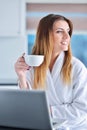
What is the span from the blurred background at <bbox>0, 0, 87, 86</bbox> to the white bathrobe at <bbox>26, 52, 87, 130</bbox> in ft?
6.41

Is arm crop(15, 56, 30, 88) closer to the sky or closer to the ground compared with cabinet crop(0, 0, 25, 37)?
closer to the ground

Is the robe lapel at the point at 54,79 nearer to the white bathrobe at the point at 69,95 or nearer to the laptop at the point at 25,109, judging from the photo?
the white bathrobe at the point at 69,95

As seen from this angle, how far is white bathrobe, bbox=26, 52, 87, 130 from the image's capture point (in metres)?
1.44

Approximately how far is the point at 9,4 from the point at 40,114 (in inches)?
108

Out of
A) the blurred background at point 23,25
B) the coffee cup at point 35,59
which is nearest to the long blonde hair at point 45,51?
the coffee cup at point 35,59

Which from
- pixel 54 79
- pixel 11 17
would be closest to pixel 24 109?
pixel 54 79

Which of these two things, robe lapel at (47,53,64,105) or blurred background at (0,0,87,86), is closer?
robe lapel at (47,53,64,105)

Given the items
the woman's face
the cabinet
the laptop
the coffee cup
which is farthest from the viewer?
the cabinet

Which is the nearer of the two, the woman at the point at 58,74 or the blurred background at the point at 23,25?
the woman at the point at 58,74

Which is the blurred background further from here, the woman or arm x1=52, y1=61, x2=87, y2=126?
Result: arm x1=52, y1=61, x2=87, y2=126

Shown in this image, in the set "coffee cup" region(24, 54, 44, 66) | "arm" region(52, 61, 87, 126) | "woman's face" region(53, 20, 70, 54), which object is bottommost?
"arm" region(52, 61, 87, 126)

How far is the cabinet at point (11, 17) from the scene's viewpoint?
11.6 ft

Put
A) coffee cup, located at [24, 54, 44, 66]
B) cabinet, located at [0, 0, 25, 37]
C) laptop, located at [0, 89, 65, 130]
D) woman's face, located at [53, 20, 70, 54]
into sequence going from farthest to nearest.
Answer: cabinet, located at [0, 0, 25, 37], woman's face, located at [53, 20, 70, 54], coffee cup, located at [24, 54, 44, 66], laptop, located at [0, 89, 65, 130]

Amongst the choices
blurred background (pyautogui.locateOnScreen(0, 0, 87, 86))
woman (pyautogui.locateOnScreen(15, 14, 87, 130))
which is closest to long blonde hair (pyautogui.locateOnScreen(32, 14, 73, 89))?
woman (pyautogui.locateOnScreen(15, 14, 87, 130))
